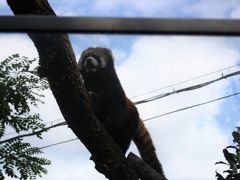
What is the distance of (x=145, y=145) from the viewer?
4.01 meters

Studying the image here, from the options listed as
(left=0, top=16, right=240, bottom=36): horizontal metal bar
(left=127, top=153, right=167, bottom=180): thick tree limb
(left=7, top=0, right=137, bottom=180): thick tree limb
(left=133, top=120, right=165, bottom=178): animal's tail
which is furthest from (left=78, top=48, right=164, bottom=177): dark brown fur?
(left=0, top=16, right=240, bottom=36): horizontal metal bar

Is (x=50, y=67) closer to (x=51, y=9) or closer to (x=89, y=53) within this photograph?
(x=51, y=9)

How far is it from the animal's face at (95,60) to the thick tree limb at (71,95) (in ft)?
4.15

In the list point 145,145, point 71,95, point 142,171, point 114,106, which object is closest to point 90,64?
point 114,106

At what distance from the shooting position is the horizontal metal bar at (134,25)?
122cm

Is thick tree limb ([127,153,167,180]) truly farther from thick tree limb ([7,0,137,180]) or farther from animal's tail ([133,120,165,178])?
animal's tail ([133,120,165,178])

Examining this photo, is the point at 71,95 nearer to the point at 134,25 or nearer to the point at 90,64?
the point at 134,25

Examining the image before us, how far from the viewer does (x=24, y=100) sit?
2721 millimetres

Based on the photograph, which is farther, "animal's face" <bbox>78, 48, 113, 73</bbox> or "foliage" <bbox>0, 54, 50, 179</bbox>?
"animal's face" <bbox>78, 48, 113, 73</bbox>

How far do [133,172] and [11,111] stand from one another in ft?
3.08

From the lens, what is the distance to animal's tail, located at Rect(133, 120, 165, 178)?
151 inches

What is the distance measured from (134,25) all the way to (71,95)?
57.4 inches

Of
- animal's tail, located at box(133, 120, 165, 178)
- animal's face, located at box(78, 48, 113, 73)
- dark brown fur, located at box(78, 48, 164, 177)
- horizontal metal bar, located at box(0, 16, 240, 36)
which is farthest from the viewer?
animal's face, located at box(78, 48, 113, 73)

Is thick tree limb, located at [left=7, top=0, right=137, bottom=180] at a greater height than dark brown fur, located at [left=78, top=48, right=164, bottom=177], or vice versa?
dark brown fur, located at [left=78, top=48, right=164, bottom=177]
